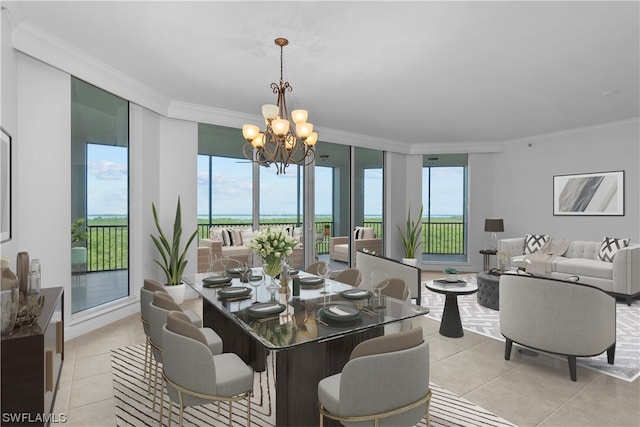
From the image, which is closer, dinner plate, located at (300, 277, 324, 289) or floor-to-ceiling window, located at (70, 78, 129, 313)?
dinner plate, located at (300, 277, 324, 289)

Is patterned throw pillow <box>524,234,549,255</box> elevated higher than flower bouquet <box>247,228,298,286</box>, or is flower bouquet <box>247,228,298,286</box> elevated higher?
flower bouquet <box>247,228,298,286</box>

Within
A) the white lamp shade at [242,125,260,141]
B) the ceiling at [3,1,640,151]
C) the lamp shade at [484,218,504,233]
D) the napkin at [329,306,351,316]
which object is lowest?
the napkin at [329,306,351,316]

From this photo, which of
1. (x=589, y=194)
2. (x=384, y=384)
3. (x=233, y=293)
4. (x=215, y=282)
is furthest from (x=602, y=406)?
(x=589, y=194)

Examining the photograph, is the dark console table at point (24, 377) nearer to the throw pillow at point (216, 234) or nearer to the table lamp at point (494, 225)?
the throw pillow at point (216, 234)

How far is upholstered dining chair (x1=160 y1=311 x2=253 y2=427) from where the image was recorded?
5.46 feet

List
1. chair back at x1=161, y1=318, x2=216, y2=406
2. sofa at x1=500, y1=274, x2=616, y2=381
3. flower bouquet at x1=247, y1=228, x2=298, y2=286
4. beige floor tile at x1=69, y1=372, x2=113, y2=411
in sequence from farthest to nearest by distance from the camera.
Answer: sofa at x1=500, y1=274, x2=616, y2=381
flower bouquet at x1=247, y1=228, x2=298, y2=286
beige floor tile at x1=69, y1=372, x2=113, y2=411
chair back at x1=161, y1=318, x2=216, y2=406

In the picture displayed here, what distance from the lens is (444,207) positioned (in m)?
7.81

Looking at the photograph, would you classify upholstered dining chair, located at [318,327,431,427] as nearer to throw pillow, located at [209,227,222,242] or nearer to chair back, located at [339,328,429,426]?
chair back, located at [339,328,429,426]

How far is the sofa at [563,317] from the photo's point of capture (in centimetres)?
Result: 262

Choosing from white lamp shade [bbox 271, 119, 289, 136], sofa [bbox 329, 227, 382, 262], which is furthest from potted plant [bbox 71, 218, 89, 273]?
sofa [bbox 329, 227, 382, 262]

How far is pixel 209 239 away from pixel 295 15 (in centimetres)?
453

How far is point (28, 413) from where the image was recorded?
176cm

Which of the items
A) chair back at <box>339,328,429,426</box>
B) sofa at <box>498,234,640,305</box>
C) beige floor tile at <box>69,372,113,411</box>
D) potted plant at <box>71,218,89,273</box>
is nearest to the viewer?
chair back at <box>339,328,429,426</box>

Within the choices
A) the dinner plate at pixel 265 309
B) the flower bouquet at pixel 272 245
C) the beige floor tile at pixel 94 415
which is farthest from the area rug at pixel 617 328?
the beige floor tile at pixel 94 415
